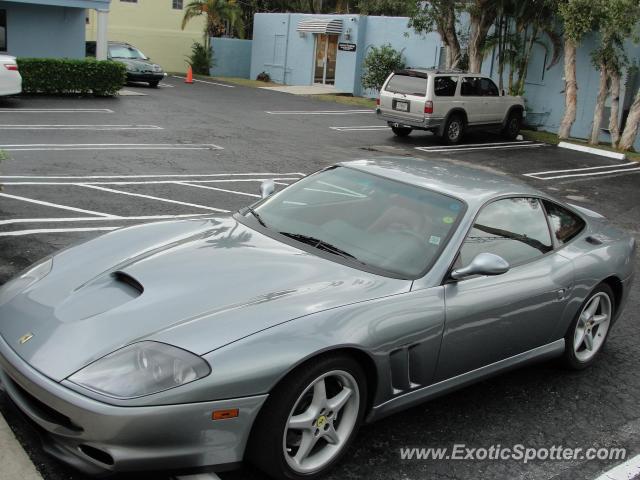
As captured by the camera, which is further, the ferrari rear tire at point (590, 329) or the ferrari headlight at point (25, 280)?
the ferrari rear tire at point (590, 329)

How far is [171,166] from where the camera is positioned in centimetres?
1254

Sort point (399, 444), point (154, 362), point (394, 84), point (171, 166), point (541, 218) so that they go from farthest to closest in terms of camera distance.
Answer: point (394, 84)
point (171, 166)
point (541, 218)
point (399, 444)
point (154, 362)

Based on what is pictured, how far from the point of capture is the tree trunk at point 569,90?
2020cm

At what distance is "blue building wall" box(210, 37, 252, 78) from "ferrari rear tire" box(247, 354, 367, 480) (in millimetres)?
34975

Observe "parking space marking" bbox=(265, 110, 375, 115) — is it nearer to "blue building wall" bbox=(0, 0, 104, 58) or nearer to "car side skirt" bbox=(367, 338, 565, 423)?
"blue building wall" bbox=(0, 0, 104, 58)

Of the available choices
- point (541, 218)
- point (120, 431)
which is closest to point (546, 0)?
point (541, 218)

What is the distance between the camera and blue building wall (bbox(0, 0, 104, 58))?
2552 cm

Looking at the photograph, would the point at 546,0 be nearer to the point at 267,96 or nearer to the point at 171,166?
the point at 267,96

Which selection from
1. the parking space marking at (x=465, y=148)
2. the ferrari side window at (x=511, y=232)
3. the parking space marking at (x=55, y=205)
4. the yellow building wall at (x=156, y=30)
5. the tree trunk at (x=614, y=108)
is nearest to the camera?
the ferrari side window at (x=511, y=232)

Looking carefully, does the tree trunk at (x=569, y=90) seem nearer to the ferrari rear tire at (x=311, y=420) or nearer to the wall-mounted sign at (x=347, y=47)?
the wall-mounted sign at (x=347, y=47)

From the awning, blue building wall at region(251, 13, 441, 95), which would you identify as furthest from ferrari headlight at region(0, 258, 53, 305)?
the awning

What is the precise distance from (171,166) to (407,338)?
926 centimetres

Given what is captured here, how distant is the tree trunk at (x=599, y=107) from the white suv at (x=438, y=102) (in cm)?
262

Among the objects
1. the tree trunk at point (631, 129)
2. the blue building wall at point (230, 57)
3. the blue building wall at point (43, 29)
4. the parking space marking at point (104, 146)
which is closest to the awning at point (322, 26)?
the blue building wall at point (230, 57)
